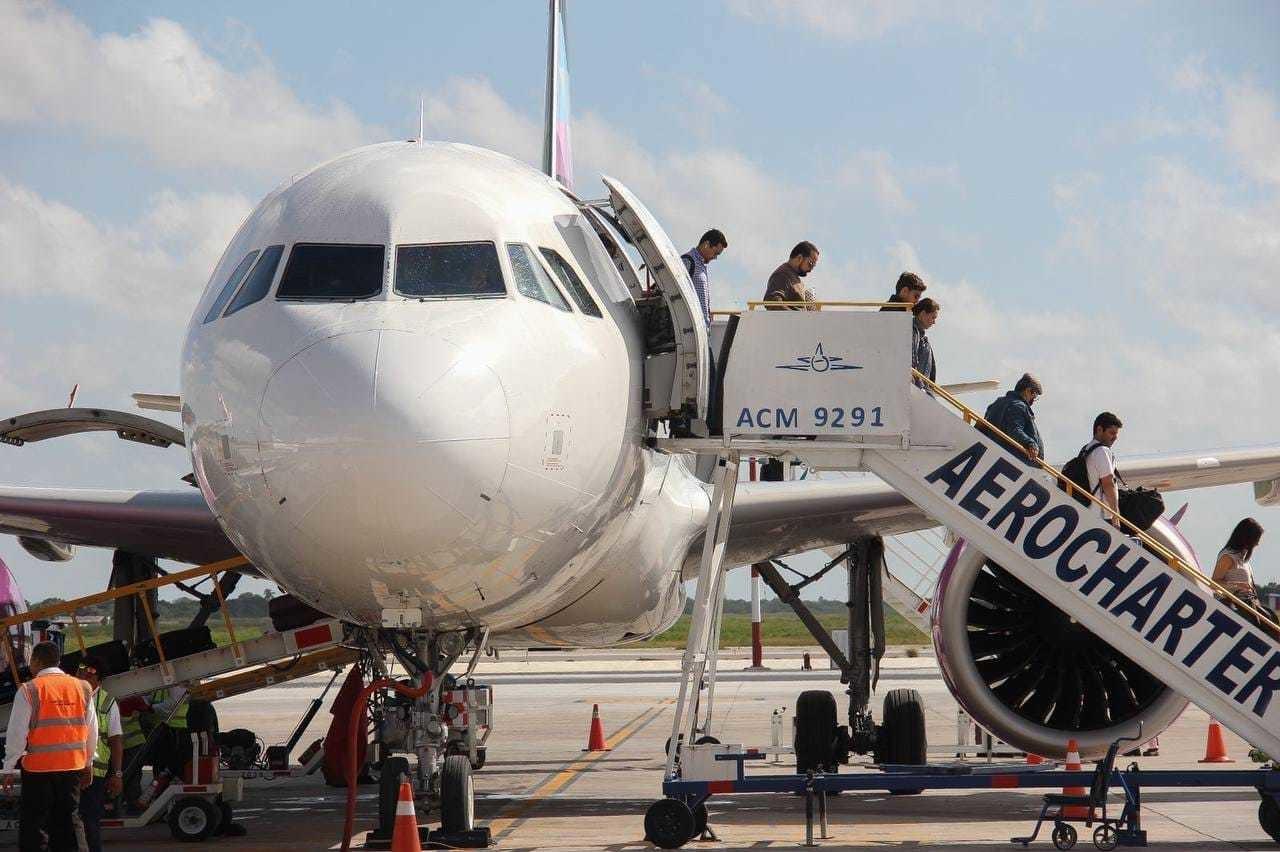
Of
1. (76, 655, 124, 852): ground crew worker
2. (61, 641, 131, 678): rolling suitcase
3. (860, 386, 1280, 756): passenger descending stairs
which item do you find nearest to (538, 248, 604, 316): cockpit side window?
(860, 386, 1280, 756): passenger descending stairs

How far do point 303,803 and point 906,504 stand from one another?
19.8 ft

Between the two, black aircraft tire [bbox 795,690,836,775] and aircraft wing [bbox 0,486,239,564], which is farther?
black aircraft tire [bbox 795,690,836,775]

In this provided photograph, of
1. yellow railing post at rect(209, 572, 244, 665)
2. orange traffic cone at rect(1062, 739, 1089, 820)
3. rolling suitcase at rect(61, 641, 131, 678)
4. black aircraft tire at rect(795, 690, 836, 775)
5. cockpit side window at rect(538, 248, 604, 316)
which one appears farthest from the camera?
black aircraft tire at rect(795, 690, 836, 775)

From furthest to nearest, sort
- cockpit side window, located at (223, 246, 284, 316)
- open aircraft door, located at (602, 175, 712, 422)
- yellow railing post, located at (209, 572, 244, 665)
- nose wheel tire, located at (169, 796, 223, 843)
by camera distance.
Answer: yellow railing post, located at (209, 572, 244, 665) < nose wheel tire, located at (169, 796, 223, 843) < open aircraft door, located at (602, 175, 712, 422) < cockpit side window, located at (223, 246, 284, 316)

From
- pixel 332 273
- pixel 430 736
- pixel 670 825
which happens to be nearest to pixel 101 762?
pixel 430 736

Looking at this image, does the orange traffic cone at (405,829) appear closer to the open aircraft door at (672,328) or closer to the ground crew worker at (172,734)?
the open aircraft door at (672,328)

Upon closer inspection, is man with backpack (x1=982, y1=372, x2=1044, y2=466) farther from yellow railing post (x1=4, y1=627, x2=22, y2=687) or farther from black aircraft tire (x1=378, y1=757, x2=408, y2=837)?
yellow railing post (x1=4, y1=627, x2=22, y2=687)

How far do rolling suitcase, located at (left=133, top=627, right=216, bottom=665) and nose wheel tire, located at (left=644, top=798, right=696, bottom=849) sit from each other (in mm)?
5575

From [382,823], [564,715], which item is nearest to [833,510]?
[382,823]

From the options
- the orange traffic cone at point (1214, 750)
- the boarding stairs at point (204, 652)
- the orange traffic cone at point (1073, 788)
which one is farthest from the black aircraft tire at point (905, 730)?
the boarding stairs at point (204, 652)

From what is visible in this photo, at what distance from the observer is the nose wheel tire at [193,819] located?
11719mm

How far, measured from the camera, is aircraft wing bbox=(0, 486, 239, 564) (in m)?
13.9

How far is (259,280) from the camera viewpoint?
29.5ft

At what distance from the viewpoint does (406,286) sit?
8695 mm
